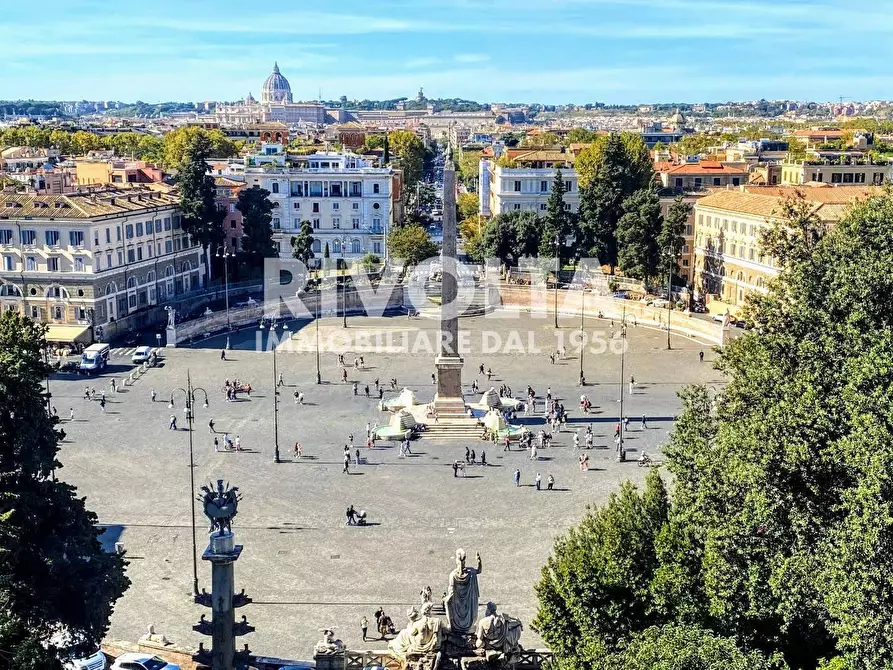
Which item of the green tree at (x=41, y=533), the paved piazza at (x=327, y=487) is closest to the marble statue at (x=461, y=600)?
the paved piazza at (x=327, y=487)

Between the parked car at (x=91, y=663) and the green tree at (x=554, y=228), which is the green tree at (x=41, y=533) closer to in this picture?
the parked car at (x=91, y=663)

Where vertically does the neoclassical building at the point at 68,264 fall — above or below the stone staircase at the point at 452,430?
above

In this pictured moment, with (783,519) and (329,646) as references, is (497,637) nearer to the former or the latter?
(329,646)

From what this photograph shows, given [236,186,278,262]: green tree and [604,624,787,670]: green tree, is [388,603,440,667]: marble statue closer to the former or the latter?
[604,624,787,670]: green tree

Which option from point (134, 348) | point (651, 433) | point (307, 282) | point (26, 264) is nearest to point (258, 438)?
point (651, 433)

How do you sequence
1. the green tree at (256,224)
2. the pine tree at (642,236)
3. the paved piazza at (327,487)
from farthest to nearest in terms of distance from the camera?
the green tree at (256,224), the pine tree at (642,236), the paved piazza at (327,487)

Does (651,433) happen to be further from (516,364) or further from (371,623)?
(371,623)
